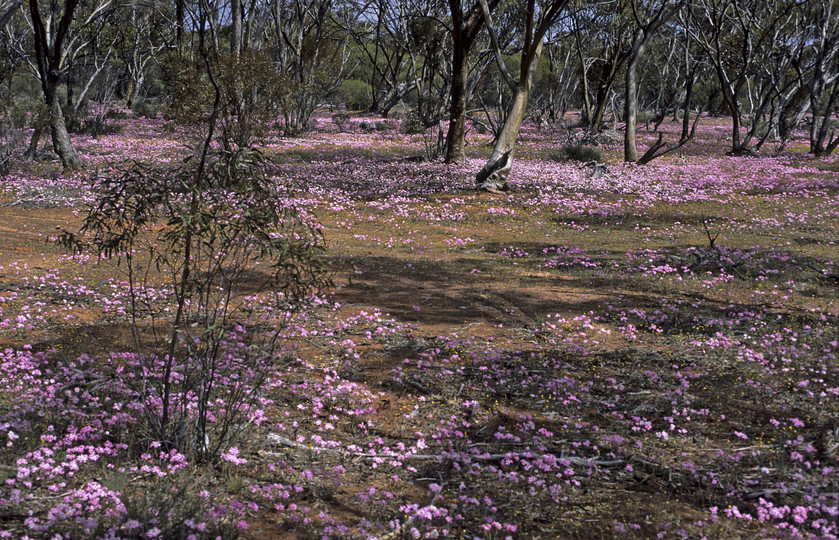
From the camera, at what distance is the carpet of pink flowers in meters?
4.08

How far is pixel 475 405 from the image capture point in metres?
5.97

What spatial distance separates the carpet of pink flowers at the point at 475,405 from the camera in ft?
13.4

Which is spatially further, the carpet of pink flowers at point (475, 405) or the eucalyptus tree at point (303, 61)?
the eucalyptus tree at point (303, 61)

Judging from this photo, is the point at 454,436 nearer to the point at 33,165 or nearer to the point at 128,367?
the point at 128,367

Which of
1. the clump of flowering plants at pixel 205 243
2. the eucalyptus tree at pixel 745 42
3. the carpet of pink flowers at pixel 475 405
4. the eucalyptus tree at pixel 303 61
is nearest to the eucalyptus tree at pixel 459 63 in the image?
the eucalyptus tree at pixel 303 61

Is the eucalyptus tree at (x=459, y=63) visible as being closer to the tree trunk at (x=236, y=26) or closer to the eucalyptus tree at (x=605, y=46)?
the tree trunk at (x=236, y=26)

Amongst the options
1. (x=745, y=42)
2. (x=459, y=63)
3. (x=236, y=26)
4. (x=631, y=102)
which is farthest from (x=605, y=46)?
(x=236, y=26)

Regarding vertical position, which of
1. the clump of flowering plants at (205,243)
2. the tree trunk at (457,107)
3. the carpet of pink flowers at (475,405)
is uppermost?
the tree trunk at (457,107)

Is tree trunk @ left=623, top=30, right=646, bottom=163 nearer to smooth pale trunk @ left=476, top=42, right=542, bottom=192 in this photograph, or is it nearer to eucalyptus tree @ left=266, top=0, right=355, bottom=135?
smooth pale trunk @ left=476, top=42, right=542, bottom=192

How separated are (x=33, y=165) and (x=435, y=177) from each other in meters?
12.7

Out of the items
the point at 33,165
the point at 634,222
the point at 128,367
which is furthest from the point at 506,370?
the point at 33,165

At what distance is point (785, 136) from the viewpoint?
105ft

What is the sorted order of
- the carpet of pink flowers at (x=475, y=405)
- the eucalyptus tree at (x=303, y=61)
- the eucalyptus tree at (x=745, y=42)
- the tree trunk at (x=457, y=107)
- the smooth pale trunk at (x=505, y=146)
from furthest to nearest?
the eucalyptus tree at (x=303, y=61) < the eucalyptus tree at (x=745, y=42) < the tree trunk at (x=457, y=107) < the smooth pale trunk at (x=505, y=146) < the carpet of pink flowers at (x=475, y=405)

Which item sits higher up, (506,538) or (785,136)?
(785,136)
